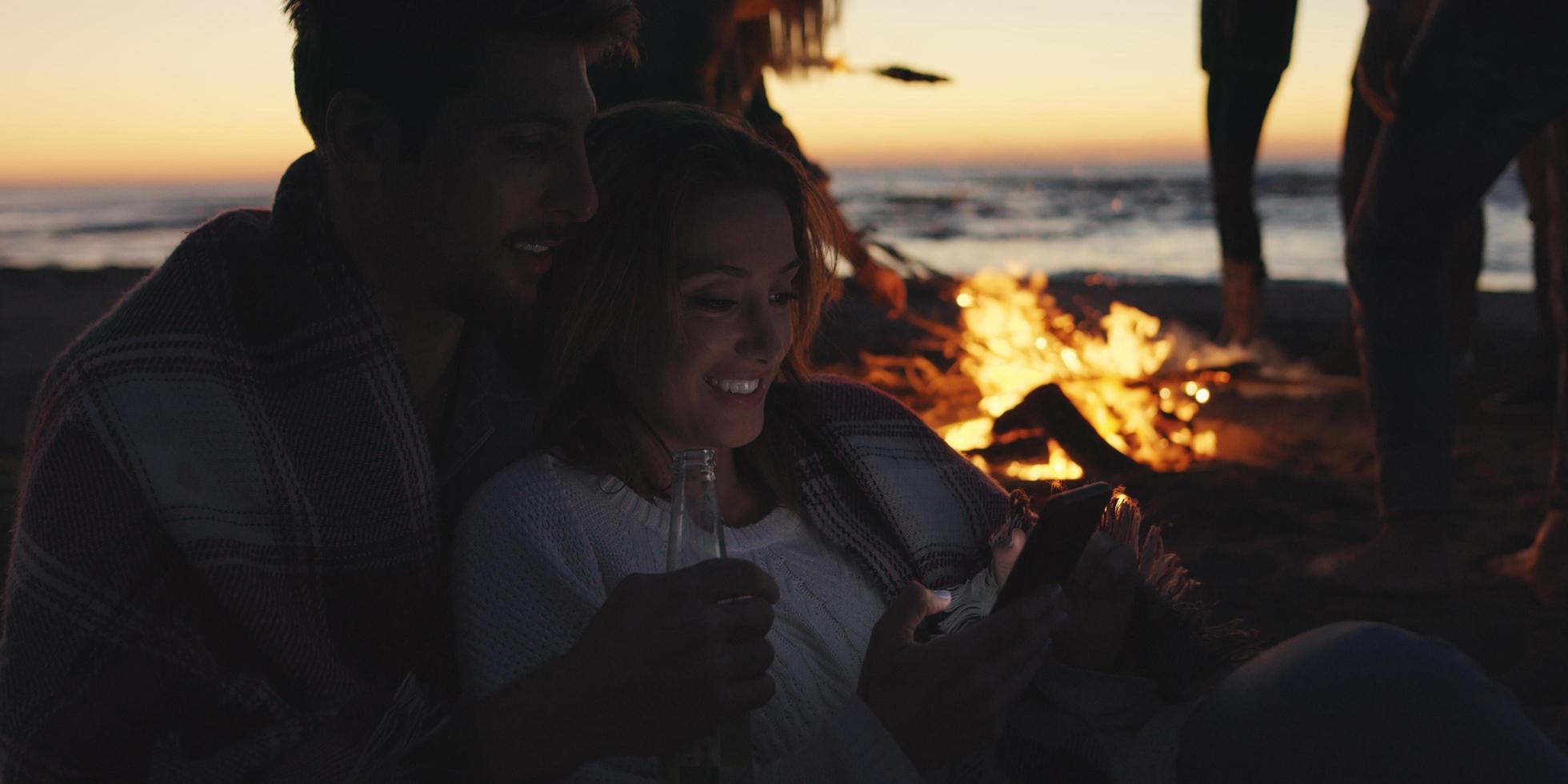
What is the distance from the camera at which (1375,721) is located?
165cm

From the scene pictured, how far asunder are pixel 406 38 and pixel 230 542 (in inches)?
34.8

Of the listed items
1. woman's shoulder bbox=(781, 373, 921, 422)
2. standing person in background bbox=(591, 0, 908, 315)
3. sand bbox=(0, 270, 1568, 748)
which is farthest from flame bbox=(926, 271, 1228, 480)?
woman's shoulder bbox=(781, 373, 921, 422)

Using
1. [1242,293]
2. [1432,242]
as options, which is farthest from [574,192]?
[1242,293]

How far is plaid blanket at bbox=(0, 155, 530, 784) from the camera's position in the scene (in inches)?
66.4

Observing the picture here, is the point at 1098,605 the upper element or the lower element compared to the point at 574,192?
lower

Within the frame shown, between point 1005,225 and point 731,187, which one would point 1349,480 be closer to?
point 731,187

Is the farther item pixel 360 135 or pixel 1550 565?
pixel 1550 565

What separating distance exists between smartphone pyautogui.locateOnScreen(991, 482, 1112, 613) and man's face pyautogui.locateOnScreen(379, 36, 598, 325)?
3.00ft

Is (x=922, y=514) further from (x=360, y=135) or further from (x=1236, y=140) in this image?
(x=1236, y=140)

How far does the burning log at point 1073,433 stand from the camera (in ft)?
17.2

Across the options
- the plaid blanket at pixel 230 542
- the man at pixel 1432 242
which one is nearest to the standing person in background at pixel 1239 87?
the man at pixel 1432 242

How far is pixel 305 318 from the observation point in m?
1.94

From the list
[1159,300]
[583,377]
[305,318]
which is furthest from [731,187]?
[1159,300]

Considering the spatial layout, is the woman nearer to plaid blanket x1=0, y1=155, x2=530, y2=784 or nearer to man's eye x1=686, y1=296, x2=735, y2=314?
man's eye x1=686, y1=296, x2=735, y2=314
